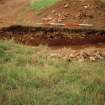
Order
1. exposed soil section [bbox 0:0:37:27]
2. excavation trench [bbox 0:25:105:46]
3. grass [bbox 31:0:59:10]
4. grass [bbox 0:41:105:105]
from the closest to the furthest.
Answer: grass [bbox 0:41:105:105] → excavation trench [bbox 0:25:105:46] → exposed soil section [bbox 0:0:37:27] → grass [bbox 31:0:59:10]

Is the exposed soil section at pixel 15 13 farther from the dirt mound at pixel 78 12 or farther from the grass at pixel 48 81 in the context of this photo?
the grass at pixel 48 81

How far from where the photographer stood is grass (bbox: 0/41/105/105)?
559 cm

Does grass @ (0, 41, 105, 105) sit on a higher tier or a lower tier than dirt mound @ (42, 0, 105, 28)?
higher

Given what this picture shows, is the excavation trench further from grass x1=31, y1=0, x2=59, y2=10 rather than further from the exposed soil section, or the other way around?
grass x1=31, y1=0, x2=59, y2=10

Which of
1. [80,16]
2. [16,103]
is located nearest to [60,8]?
[80,16]

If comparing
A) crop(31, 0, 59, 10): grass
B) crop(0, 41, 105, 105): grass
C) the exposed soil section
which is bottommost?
the exposed soil section

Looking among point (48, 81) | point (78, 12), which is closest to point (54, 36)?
point (78, 12)

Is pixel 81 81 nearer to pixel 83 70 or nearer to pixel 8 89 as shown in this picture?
pixel 83 70

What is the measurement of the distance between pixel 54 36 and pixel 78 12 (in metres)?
2.26

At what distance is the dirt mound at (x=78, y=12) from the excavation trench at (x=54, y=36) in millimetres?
1011

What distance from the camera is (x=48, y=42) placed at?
11938 millimetres

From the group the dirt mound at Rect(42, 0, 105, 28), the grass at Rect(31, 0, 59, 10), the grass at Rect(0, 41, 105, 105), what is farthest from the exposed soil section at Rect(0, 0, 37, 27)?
the grass at Rect(0, 41, 105, 105)

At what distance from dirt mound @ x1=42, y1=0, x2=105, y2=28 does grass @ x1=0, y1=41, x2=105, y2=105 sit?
203 inches

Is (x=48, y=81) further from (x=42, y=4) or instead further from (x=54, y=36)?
(x=42, y=4)
